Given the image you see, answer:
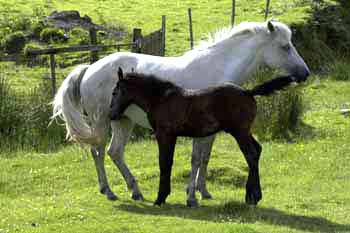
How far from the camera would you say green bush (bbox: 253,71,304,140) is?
16891 mm

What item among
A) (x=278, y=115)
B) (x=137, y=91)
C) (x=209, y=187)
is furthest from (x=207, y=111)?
(x=278, y=115)

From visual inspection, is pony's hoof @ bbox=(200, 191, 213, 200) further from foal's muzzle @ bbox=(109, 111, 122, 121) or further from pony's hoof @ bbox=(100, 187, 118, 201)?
foal's muzzle @ bbox=(109, 111, 122, 121)

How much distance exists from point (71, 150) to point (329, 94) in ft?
32.3

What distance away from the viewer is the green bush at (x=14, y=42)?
25922 mm

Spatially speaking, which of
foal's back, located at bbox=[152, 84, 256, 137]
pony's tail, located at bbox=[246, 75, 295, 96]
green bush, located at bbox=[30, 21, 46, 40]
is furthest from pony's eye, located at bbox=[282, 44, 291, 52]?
green bush, located at bbox=[30, 21, 46, 40]

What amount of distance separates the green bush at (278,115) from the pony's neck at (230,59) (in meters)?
5.22

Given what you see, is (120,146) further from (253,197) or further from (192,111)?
(253,197)

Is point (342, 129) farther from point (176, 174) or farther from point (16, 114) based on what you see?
point (16, 114)

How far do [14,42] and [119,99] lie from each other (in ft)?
51.6

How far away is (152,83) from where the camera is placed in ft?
36.4

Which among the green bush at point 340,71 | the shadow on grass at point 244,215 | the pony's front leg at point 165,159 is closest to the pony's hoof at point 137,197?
the shadow on grass at point 244,215

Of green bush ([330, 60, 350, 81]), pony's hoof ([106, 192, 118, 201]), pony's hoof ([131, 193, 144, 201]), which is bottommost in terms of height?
green bush ([330, 60, 350, 81])

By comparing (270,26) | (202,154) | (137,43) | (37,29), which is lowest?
(37,29)

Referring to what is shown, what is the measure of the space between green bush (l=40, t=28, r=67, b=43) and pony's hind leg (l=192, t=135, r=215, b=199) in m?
15.4
